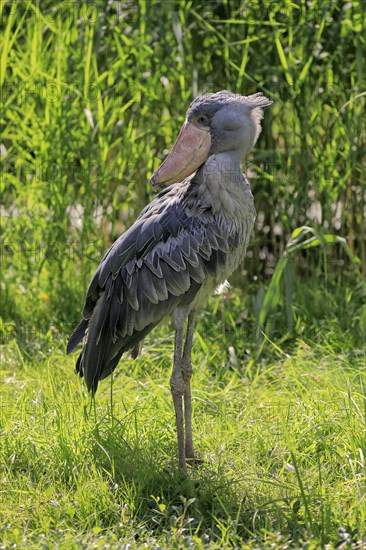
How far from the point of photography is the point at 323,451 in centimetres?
401

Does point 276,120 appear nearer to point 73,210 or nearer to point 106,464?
point 73,210

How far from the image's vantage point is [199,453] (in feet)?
13.9

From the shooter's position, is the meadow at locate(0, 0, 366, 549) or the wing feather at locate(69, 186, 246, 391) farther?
the meadow at locate(0, 0, 366, 549)

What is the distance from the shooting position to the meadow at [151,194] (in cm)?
475

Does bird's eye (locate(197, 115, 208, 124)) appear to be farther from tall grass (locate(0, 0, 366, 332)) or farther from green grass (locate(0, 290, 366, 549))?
tall grass (locate(0, 0, 366, 332))

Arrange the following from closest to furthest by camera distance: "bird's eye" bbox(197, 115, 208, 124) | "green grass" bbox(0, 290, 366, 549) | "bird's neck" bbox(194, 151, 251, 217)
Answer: "green grass" bbox(0, 290, 366, 549) < "bird's neck" bbox(194, 151, 251, 217) < "bird's eye" bbox(197, 115, 208, 124)

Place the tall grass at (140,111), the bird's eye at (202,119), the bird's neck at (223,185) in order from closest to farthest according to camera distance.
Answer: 1. the bird's neck at (223,185)
2. the bird's eye at (202,119)
3. the tall grass at (140,111)

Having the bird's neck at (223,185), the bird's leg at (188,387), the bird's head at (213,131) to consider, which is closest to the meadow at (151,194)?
the bird's leg at (188,387)

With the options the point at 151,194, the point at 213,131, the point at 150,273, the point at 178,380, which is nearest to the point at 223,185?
the point at 213,131

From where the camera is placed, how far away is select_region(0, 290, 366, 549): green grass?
11.3 feet

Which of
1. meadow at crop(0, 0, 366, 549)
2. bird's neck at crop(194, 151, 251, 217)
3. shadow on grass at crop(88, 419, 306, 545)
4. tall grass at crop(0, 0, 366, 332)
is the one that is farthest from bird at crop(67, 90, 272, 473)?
tall grass at crop(0, 0, 366, 332)

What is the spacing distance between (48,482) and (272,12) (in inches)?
121

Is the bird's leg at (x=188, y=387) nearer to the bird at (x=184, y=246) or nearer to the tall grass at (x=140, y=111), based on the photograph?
the bird at (x=184, y=246)

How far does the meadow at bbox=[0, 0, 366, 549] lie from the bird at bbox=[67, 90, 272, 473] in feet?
1.20
